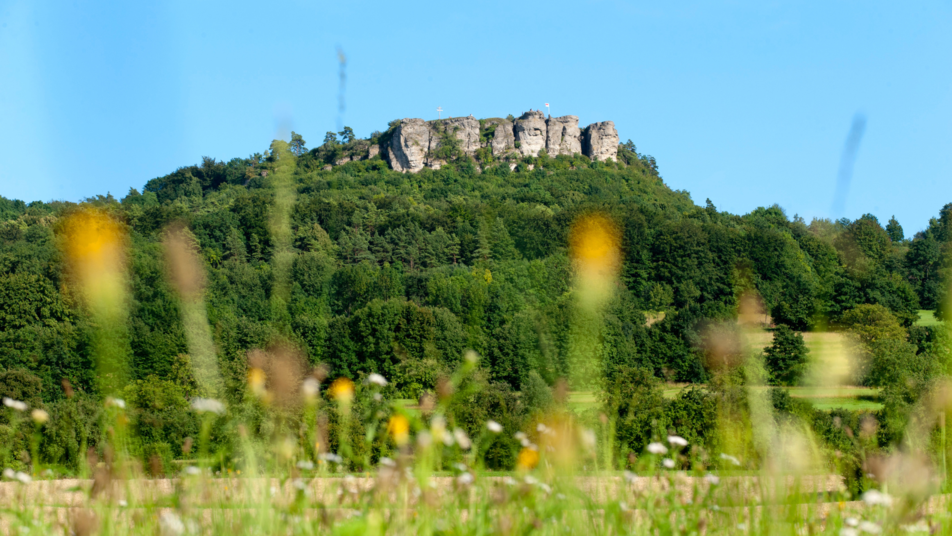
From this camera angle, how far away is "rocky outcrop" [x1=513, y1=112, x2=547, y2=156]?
352ft

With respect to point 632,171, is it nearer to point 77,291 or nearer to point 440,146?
point 440,146

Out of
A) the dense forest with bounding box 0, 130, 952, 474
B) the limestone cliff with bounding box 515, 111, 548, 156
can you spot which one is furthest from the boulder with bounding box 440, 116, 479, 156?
the dense forest with bounding box 0, 130, 952, 474

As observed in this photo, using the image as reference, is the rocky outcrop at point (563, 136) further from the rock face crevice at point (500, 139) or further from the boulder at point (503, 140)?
the boulder at point (503, 140)

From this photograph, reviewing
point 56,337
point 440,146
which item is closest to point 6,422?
point 56,337

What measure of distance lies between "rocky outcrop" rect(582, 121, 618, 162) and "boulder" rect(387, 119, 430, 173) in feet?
70.8


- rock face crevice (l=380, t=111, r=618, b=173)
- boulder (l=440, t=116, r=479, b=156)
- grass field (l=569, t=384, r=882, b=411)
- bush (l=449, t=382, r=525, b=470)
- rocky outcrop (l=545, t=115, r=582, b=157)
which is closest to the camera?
bush (l=449, t=382, r=525, b=470)

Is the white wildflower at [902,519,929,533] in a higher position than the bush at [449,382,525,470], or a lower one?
higher

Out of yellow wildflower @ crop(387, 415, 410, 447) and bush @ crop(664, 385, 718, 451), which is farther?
bush @ crop(664, 385, 718, 451)

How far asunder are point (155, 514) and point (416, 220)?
69.2 metres

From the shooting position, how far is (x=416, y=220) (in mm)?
71875

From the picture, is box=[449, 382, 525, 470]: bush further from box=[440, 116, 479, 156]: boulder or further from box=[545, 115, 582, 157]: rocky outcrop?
box=[545, 115, 582, 157]: rocky outcrop

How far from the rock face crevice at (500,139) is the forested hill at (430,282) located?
785 inches

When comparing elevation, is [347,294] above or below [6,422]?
above

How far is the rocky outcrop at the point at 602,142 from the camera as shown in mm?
107606
